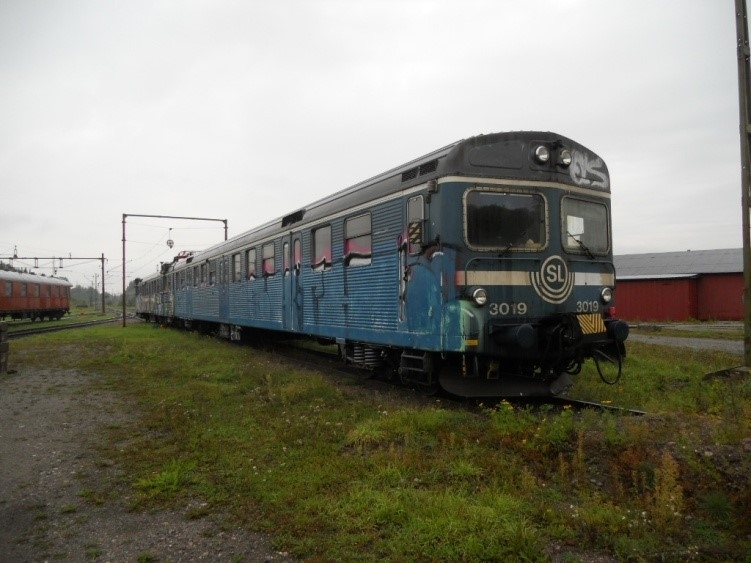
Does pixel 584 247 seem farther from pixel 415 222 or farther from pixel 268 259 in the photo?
pixel 268 259

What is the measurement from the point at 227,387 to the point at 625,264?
35375 mm

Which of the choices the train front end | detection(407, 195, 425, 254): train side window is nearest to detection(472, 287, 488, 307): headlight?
the train front end

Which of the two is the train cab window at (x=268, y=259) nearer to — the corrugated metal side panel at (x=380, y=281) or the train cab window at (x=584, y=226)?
the corrugated metal side panel at (x=380, y=281)

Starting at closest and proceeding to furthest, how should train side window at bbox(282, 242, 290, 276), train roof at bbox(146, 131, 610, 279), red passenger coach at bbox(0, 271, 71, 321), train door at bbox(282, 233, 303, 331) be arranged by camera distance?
train roof at bbox(146, 131, 610, 279)
train door at bbox(282, 233, 303, 331)
train side window at bbox(282, 242, 290, 276)
red passenger coach at bbox(0, 271, 71, 321)

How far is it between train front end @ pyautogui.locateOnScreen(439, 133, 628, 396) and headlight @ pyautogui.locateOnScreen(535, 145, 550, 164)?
0.04 feet

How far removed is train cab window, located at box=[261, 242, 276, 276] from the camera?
1274cm

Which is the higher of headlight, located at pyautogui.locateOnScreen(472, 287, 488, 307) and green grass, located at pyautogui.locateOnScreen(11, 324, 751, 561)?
headlight, located at pyautogui.locateOnScreen(472, 287, 488, 307)

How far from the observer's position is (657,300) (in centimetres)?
3111

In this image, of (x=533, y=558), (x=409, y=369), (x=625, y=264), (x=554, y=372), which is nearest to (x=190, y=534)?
(x=533, y=558)

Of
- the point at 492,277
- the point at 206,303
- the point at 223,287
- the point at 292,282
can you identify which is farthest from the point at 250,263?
the point at 492,277

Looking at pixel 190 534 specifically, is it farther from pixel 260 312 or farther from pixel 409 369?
pixel 260 312

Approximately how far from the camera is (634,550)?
3309mm

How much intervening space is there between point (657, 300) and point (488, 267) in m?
27.9

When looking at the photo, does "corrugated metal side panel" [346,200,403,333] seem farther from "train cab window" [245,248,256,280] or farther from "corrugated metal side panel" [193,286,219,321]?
"corrugated metal side panel" [193,286,219,321]
